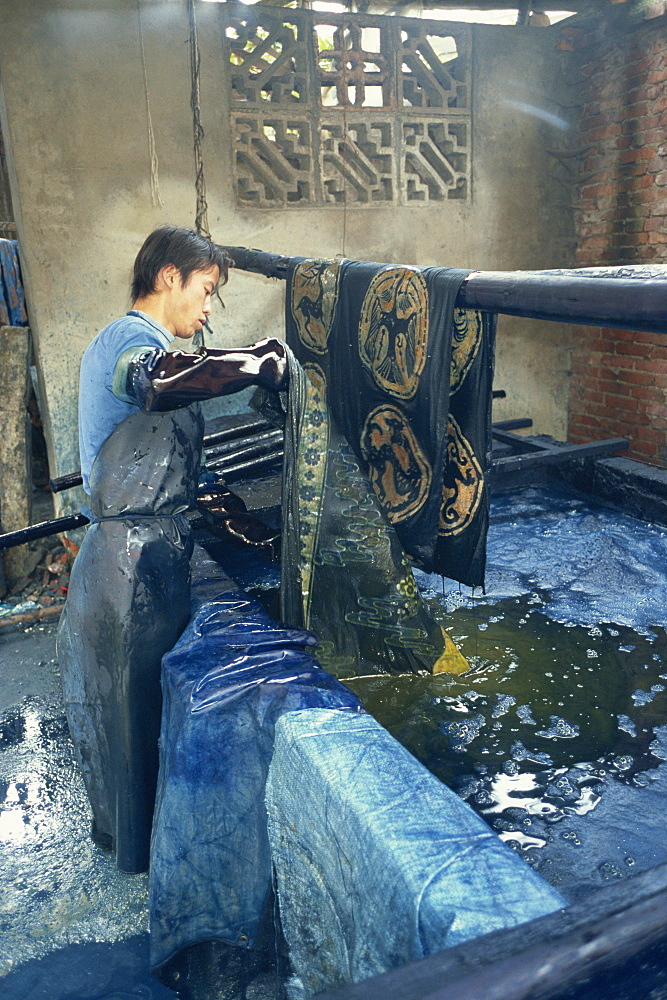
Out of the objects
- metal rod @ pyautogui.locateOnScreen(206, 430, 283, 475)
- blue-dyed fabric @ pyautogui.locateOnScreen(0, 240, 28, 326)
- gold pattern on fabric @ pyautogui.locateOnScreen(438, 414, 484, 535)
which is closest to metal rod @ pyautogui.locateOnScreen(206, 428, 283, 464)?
metal rod @ pyautogui.locateOnScreen(206, 430, 283, 475)

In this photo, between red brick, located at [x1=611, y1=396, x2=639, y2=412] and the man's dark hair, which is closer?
the man's dark hair

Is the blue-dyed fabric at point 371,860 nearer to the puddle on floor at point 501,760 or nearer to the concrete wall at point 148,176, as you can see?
the puddle on floor at point 501,760

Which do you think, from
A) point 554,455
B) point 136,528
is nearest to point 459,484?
point 136,528

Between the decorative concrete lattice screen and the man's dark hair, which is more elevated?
the decorative concrete lattice screen

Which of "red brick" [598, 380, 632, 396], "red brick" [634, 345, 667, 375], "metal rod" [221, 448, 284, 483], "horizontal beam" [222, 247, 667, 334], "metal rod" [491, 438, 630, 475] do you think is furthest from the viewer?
"red brick" [598, 380, 632, 396]

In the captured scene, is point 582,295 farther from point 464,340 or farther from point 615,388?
point 615,388

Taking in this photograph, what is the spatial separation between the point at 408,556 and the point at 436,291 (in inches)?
40.0

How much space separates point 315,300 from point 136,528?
3.88 feet

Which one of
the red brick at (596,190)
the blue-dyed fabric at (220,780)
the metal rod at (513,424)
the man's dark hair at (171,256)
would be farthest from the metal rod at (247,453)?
the red brick at (596,190)

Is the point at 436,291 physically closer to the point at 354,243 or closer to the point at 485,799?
the point at 485,799

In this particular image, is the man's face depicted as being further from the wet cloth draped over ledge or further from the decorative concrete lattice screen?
the decorative concrete lattice screen

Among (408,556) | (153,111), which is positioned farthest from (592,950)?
(153,111)

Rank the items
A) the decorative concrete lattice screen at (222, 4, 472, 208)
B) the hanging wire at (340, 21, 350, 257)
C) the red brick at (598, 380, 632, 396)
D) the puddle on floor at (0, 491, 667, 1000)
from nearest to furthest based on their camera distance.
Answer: the puddle on floor at (0, 491, 667, 1000)
the decorative concrete lattice screen at (222, 4, 472, 208)
the hanging wire at (340, 21, 350, 257)
the red brick at (598, 380, 632, 396)

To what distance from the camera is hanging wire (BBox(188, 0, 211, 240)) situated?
4879 mm
